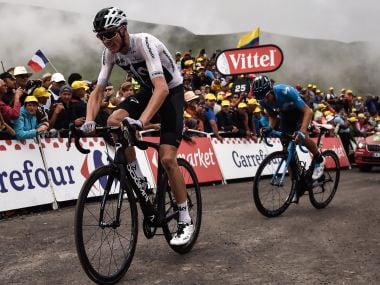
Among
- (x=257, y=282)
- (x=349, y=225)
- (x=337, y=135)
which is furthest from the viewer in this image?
(x=337, y=135)

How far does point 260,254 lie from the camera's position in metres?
4.82

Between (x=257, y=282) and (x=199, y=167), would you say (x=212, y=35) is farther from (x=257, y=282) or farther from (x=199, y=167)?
(x=257, y=282)

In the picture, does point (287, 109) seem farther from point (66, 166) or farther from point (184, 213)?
point (66, 166)

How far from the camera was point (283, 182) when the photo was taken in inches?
279

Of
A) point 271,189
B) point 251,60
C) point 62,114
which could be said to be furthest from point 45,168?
point 251,60

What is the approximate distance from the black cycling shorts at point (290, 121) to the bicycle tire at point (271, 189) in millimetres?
542

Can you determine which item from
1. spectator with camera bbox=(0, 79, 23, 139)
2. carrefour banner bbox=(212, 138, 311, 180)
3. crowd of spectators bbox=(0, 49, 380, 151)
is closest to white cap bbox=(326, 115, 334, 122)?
crowd of spectators bbox=(0, 49, 380, 151)

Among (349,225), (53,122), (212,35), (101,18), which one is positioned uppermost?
(212,35)

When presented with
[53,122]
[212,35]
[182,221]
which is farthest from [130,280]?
[212,35]

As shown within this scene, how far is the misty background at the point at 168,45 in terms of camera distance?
80.9ft

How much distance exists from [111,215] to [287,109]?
4.02 m

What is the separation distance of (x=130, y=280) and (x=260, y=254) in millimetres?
1395

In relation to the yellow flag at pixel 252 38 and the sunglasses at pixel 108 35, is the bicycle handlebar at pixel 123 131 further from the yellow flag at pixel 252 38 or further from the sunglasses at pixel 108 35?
the yellow flag at pixel 252 38

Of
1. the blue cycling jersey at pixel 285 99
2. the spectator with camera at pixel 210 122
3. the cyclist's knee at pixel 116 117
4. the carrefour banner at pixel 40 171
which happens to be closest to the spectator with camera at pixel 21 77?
the carrefour banner at pixel 40 171
